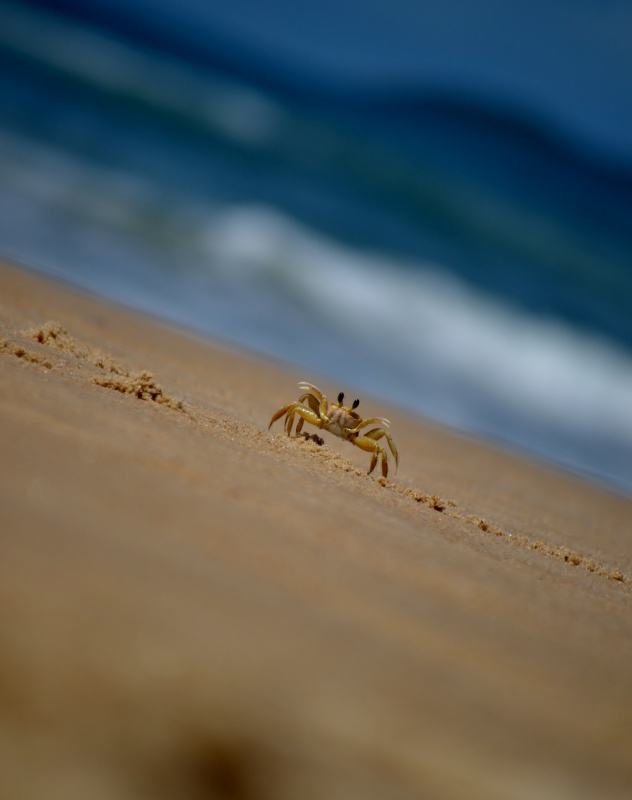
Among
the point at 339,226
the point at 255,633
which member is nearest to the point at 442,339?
the point at 339,226

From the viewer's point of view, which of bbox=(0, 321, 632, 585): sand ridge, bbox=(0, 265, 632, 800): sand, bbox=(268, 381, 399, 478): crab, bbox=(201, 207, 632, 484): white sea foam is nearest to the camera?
bbox=(0, 265, 632, 800): sand

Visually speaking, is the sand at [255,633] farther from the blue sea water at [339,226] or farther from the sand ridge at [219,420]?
the blue sea water at [339,226]

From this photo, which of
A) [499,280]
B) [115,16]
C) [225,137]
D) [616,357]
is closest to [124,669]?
[616,357]

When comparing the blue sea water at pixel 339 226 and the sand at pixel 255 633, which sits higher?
the blue sea water at pixel 339 226

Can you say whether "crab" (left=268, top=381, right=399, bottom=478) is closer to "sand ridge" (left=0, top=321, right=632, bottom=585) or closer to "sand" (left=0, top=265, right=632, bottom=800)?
"sand ridge" (left=0, top=321, right=632, bottom=585)

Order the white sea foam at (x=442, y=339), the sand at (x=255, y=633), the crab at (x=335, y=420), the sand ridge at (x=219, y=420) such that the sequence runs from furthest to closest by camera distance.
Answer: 1. the white sea foam at (x=442, y=339)
2. the crab at (x=335, y=420)
3. the sand ridge at (x=219, y=420)
4. the sand at (x=255, y=633)

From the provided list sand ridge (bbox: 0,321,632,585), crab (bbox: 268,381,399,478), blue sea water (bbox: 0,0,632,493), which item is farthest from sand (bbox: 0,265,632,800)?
blue sea water (bbox: 0,0,632,493)

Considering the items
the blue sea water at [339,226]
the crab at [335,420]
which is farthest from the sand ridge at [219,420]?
the blue sea water at [339,226]

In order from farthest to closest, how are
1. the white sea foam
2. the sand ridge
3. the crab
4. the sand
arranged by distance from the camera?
1. the white sea foam
2. the crab
3. the sand ridge
4. the sand
